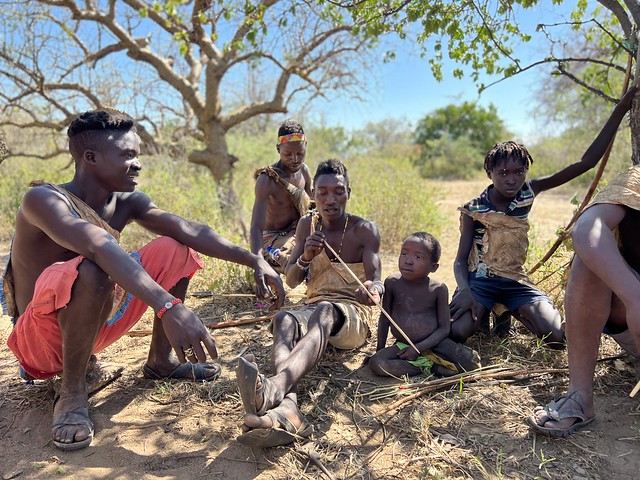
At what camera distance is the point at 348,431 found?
2238mm

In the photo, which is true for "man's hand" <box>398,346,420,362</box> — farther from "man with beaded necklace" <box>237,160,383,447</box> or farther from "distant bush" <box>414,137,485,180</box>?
"distant bush" <box>414,137,485,180</box>

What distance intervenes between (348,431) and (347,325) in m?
0.58

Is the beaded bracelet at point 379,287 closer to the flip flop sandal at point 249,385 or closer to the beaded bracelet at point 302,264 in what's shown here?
the beaded bracelet at point 302,264

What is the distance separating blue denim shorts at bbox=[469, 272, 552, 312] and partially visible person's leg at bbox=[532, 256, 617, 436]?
0.82 meters

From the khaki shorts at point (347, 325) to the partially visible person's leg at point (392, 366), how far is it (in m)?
0.16

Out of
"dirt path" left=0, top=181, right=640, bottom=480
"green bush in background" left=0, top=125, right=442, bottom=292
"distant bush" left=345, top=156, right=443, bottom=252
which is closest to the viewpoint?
"dirt path" left=0, top=181, right=640, bottom=480

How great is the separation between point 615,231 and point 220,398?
2.01 m

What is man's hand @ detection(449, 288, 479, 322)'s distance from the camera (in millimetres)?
2852

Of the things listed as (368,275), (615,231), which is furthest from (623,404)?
(368,275)

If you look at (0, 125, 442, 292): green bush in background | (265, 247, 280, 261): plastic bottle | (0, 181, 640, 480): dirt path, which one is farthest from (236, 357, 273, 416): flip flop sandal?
(0, 125, 442, 292): green bush in background

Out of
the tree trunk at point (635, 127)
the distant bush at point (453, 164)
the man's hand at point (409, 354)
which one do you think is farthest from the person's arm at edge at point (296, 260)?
the distant bush at point (453, 164)

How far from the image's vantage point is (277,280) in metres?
2.47

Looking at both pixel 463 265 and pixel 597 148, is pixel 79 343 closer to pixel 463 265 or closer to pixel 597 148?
pixel 463 265

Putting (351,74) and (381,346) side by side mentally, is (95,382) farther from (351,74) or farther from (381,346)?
(351,74)
